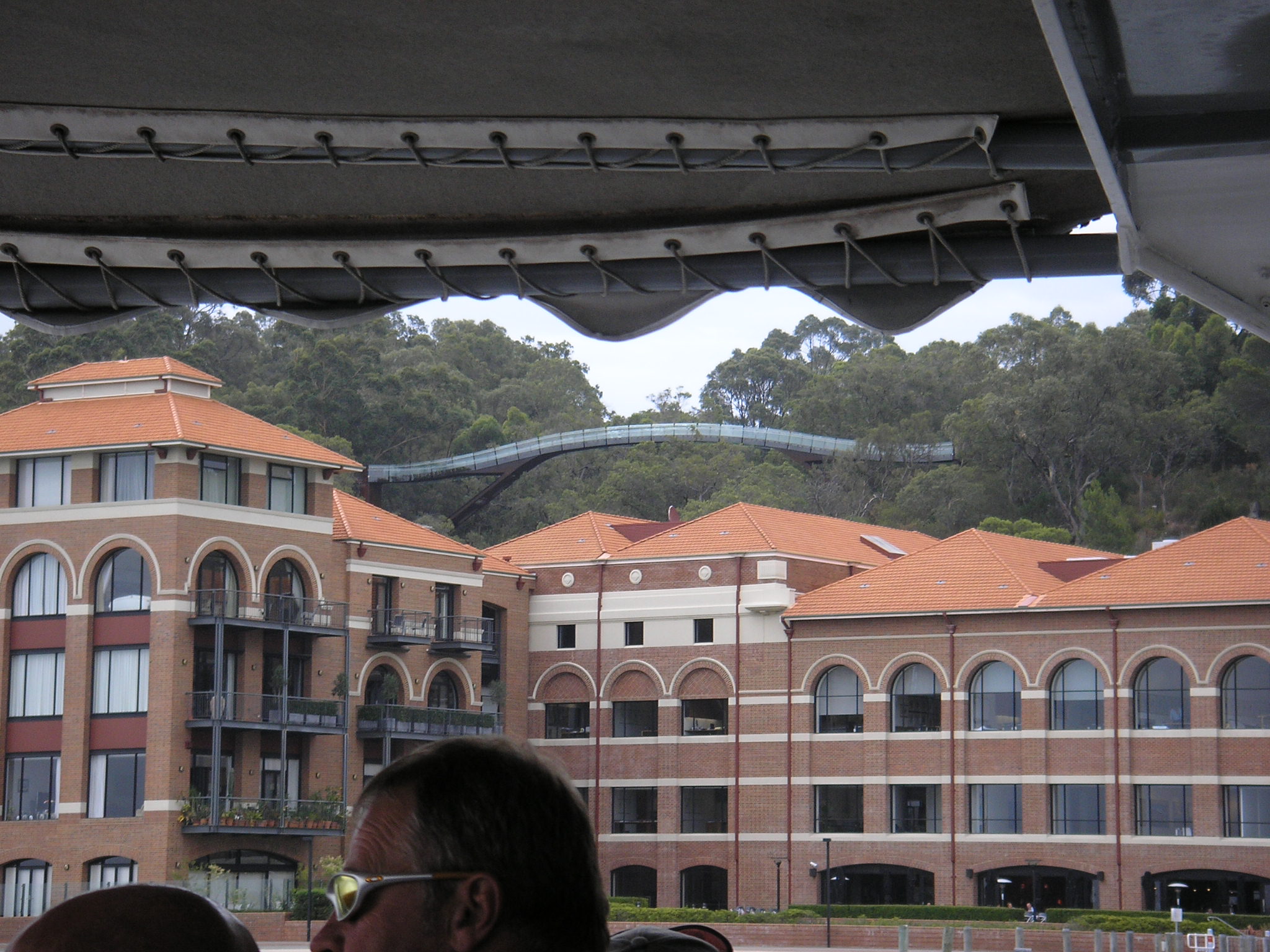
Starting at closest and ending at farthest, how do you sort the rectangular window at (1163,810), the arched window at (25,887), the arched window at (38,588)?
the arched window at (25,887) < the rectangular window at (1163,810) < the arched window at (38,588)

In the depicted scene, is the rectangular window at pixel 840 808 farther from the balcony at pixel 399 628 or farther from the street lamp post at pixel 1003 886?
the balcony at pixel 399 628

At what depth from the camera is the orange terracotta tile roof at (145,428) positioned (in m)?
42.3

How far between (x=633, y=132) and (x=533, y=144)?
0.30 meters

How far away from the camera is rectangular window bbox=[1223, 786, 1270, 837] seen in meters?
39.1

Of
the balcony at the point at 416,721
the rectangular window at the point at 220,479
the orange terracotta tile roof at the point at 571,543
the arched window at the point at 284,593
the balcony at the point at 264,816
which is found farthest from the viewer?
the orange terracotta tile roof at the point at 571,543

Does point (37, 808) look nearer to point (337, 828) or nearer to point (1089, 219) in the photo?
point (337, 828)

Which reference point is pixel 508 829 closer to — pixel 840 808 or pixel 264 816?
pixel 264 816

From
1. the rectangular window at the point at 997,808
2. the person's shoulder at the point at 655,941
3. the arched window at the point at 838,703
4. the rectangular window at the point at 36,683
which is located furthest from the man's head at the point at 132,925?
the arched window at the point at 838,703

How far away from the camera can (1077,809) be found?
41.2 m

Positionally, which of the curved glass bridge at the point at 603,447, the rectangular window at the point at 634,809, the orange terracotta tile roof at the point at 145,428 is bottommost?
the rectangular window at the point at 634,809

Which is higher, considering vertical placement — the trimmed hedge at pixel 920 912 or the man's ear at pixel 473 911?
the man's ear at pixel 473 911

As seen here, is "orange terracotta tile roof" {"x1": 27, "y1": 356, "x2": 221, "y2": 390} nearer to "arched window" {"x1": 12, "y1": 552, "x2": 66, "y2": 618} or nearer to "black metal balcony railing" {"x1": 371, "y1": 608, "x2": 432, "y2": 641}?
"arched window" {"x1": 12, "y1": 552, "x2": 66, "y2": 618}

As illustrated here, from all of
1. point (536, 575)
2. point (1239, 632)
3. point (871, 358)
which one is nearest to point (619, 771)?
point (536, 575)

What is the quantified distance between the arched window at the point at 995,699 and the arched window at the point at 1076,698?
924mm
